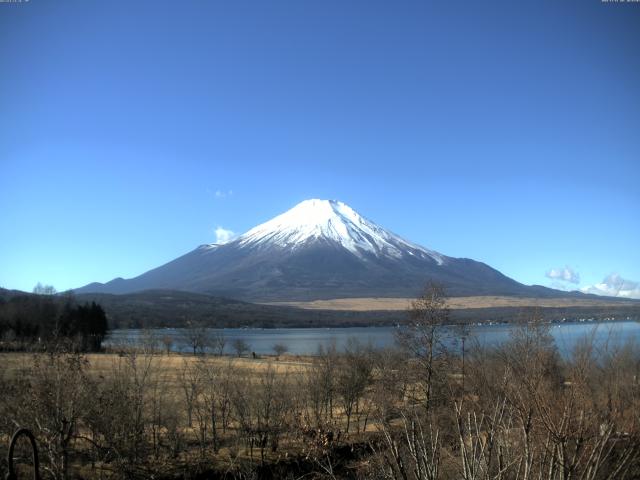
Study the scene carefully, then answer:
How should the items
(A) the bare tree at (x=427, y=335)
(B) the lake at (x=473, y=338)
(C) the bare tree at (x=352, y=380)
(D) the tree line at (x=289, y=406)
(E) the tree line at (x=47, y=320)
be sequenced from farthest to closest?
1. (E) the tree line at (x=47, y=320)
2. (C) the bare tree at (x=352, y=380)
3. (A) the bare tree at (x=427, y=335)
4. (B) the lake at (x=473, y=338)
5. (D) the tree line at (x=289, y=406)

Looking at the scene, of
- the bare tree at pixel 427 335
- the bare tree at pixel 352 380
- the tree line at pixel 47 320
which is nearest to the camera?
the bare tree at pixel 427 335

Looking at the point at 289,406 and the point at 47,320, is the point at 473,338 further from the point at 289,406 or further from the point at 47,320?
the point at 47,320

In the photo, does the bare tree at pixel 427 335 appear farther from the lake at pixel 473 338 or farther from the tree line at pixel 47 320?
the tree line at pixel 47 320

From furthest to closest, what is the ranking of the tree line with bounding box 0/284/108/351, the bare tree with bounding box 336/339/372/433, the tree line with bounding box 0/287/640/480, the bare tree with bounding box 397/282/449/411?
1. the tree line with bounding box 0/284/108/351
2. the bare tree with bounding box 336/339/372/433
3. the bare tree with bounding box 397/282/449/411
4. the tree line with bounding box 0/287/640/480

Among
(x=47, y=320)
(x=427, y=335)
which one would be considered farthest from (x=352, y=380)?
(x=47, y=320)

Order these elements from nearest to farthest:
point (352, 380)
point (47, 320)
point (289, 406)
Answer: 1. point (289, 406)
2. point (352, 380)
3. point (47, 320)

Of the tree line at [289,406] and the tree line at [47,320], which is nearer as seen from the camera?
the tree line at [289,406]

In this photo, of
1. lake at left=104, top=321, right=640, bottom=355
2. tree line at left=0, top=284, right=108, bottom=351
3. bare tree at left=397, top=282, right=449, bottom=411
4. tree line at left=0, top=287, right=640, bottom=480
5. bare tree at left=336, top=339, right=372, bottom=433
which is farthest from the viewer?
tree line at left=0, top=284, right=108, bottom=351

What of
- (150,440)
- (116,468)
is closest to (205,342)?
(150,440)

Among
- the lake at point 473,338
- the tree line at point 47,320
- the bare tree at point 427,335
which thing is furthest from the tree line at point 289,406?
the tree line at point 47,320

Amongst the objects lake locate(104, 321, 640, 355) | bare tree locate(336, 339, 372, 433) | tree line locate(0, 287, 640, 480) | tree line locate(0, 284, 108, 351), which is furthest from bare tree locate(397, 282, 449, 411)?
tree line locate(0, 284, 108, 351)

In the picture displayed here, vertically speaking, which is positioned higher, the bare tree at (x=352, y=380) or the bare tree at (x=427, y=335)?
the bare tree at (x=427, y=335)

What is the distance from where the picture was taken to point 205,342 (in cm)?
8956

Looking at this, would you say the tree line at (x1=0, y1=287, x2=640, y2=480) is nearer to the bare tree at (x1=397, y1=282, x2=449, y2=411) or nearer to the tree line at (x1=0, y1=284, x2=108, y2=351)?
the bare tree at (x1=397, y1=282, x2=449, y2=411)
